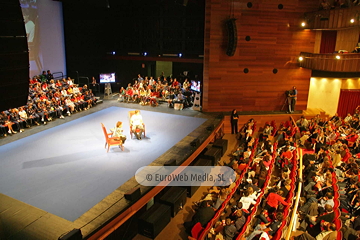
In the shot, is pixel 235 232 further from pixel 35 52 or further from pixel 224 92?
pixel 35 52

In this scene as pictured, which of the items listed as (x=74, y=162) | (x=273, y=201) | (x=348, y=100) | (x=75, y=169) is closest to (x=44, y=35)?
(x=74, y=162)

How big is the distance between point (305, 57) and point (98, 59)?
10.2 meters

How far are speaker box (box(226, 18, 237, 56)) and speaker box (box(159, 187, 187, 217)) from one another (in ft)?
20.9

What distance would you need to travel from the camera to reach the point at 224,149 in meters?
9.41

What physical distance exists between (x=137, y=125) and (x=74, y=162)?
2.18 meters

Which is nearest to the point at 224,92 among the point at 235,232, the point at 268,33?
the point at 268,33

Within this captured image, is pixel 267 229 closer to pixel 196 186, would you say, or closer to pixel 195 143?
pixel 196 186

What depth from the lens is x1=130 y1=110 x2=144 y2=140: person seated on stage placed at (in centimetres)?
858

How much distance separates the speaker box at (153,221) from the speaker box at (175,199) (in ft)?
0.56

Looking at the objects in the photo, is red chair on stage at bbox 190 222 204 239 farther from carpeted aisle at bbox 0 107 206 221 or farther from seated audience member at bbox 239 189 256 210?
carpeted aisle at bbox 0 107 206 221

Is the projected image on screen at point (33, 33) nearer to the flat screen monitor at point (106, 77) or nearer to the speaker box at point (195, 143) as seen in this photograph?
the flat screen monitor at point (106, 77)

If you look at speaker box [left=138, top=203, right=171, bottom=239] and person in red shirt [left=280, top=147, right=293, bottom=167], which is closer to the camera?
speaker box [left=138, top=203, right=171, bottom=239]

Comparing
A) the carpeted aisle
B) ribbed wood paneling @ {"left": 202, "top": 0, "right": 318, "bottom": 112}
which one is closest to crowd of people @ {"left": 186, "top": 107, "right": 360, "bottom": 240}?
the carpeted aisle

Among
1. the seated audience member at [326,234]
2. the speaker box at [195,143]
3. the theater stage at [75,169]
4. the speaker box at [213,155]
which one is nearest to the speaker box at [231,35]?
the theater stage at [75,169]
